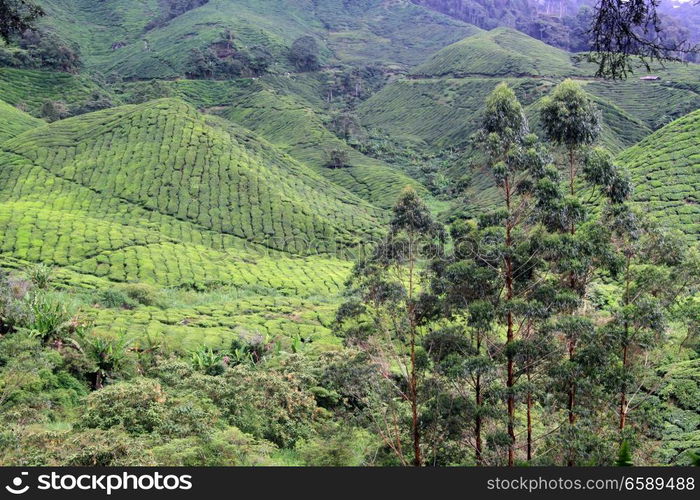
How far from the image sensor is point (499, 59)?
98.2 metres

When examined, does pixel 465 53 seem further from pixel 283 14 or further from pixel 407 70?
pixel 283 14

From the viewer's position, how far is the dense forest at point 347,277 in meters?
12.1

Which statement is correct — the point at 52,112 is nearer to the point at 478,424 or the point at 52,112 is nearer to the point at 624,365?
the point at 478,424

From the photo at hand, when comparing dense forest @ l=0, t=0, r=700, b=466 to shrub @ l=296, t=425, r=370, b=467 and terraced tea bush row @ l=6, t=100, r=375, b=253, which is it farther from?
terraced tea bush row @ l=6, t=100, r=375, b=253

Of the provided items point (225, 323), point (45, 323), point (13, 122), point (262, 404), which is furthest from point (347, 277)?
point (13, 122)

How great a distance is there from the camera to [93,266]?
35000mm

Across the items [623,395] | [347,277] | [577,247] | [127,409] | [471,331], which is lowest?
[347,277]

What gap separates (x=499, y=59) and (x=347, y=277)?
78308 millimetres

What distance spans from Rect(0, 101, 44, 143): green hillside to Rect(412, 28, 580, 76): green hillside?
65.0 metres

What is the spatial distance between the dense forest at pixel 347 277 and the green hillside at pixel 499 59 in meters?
2.77

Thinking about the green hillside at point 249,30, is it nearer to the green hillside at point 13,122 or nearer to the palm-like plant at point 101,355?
the green hillside at point 13,122

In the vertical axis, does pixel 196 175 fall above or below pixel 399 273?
below

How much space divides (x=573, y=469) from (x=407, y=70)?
120802 millimetres

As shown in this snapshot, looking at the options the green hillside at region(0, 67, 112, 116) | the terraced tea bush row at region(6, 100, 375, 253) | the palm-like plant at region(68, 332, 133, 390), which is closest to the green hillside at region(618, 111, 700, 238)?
the terraced tea bush row at region(6, 100, 375, 253)
